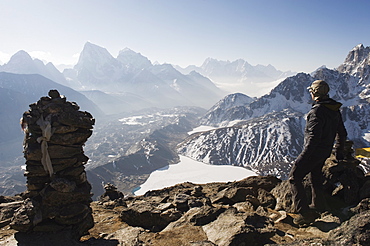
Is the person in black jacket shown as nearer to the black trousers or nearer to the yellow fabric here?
the black trousers

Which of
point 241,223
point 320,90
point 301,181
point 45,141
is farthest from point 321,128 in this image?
point 45,141

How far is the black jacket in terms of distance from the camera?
8.71 m

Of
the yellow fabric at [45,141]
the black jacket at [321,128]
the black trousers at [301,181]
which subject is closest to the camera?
the black jacket at [321,128]

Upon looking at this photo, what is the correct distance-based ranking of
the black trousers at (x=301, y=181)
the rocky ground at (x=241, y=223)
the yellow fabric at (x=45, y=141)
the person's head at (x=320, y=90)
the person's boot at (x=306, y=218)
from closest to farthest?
the rocky ground at (x=241, y=223) → the person's head at (x=320, y=90) → the person's boot at (x=306, y=218) → the black trousers at (x=301, y=181) → the yellow fabric at (x=45, y=141)

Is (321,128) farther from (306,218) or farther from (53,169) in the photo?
(53,169)

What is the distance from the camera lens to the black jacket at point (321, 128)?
8.71 meters

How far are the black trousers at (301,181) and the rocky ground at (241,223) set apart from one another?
62 centimetres

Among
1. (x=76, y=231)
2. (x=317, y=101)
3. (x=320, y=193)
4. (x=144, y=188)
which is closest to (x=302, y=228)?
(x=320, y=193)

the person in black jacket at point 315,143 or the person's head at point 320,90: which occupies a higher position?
the person's head at point 320,90

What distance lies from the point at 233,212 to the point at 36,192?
10.6m

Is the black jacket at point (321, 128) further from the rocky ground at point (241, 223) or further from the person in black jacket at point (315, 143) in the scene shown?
the rocky ground at point (241, 223)

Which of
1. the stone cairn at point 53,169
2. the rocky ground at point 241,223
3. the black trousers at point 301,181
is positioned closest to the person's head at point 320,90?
the black trousers at point 301,181

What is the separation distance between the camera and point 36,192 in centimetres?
1170

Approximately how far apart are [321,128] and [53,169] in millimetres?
13098
